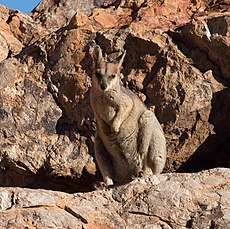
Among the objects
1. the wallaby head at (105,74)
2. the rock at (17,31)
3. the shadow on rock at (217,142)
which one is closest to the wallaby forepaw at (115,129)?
the wallaby head at (105,74)

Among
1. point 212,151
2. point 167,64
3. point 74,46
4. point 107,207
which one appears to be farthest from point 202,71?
point 107,207

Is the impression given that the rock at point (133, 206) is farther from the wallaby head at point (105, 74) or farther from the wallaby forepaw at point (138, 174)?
the wallaby head at point (105, 74)

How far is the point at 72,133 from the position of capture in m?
13.6

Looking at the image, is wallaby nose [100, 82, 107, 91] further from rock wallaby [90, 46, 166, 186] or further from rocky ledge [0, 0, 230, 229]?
rocky ledge [0, 0, 230, 229]

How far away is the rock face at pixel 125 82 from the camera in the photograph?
516 inches

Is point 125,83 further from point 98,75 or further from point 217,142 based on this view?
point 98,75

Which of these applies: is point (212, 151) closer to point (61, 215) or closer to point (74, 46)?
point (74, 46)

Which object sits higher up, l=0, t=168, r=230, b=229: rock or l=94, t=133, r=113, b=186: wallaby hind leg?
l=94, t=133, r=113, b=186: wallaby hind leg

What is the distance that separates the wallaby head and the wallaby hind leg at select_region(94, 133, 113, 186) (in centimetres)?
95

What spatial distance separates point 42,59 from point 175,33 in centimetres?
261

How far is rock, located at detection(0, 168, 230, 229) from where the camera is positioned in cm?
889

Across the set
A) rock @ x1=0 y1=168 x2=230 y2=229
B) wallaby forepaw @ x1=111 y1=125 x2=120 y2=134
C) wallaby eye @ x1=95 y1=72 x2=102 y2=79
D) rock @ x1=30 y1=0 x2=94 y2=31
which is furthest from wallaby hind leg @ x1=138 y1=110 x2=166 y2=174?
rock @ x1=30 y1=0 x2=94 y2=31

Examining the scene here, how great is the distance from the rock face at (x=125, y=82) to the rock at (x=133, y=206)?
124 inches

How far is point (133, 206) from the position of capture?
376 inches
